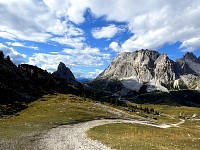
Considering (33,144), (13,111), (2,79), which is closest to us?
(33,144)

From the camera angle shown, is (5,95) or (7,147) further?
(5,95)

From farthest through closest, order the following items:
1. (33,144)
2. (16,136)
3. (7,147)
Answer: (16,136), (33,144), (7,147)

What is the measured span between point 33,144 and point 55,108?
6677 centimetres

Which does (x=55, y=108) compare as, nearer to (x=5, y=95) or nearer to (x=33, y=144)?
(x=5, y=95)

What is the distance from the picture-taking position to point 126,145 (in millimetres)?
42000

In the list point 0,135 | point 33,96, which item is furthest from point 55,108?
point 0,135

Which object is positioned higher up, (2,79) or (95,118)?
(2,79)

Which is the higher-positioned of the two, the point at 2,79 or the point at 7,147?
the point at 2,79

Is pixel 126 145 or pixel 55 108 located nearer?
pixel 126 145

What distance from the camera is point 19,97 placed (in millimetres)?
122375

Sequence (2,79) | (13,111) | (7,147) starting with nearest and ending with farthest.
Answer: (7,147) < (13,111) < (2,79)

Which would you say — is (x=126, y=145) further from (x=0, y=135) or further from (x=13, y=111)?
(x=13, y=111)

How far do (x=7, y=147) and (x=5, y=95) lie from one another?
2968 inches

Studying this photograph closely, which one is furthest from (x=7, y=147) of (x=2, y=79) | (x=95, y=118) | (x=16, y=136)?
(x=2, y=79)
